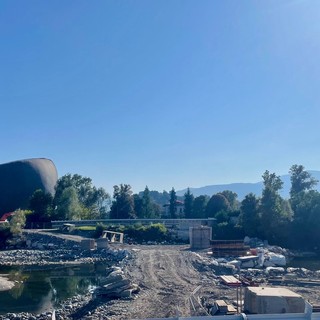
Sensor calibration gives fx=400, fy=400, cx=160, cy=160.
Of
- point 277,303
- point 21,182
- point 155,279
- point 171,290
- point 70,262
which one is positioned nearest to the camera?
point 277,303

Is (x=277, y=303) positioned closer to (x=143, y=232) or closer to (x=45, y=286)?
(x=45, y=286)

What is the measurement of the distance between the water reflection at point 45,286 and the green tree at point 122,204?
26985mm

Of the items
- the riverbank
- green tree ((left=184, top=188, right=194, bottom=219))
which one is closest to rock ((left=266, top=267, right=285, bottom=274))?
the riverbank

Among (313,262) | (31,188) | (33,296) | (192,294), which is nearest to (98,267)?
(33,296)

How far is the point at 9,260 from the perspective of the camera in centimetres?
3456

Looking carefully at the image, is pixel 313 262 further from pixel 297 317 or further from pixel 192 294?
pixel 297 317

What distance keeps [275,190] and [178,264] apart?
2172cm

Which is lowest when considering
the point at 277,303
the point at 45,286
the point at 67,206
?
the point at 45,286

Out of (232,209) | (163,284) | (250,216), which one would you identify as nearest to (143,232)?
(250,216)

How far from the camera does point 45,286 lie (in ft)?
78.1

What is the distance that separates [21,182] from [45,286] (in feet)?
166

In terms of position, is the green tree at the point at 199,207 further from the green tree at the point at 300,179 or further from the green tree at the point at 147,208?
the green tree at the point at 300,179

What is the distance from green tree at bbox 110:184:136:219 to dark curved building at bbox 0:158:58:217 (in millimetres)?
15350

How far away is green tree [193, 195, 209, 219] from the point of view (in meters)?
60.8
